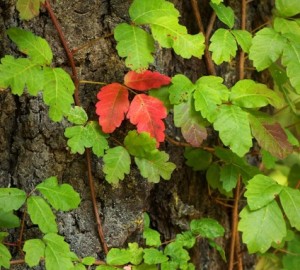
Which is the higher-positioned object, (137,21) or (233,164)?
(137,21)

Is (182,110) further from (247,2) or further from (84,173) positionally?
(247,2)

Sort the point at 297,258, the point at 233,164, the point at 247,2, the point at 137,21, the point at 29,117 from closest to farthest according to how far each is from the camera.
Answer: the point at 137,21 < the point at 29,117 < the point at 233,164 < the point at 247,2 < the point at 297,258

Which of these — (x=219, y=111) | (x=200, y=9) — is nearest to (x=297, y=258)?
(x=219, y=111)

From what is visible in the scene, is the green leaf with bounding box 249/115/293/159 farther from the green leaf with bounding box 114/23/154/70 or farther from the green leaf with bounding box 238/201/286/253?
the green leaf with bounding box 114/23/154/70

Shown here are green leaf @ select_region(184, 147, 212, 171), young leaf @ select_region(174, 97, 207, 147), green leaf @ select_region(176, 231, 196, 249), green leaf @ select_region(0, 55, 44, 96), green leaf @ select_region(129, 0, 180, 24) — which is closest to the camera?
green leaf @ select_region(0, 55, 44, 96)

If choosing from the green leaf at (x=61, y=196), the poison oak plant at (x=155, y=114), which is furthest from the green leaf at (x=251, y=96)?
the green leaf at (x=61, y=196)

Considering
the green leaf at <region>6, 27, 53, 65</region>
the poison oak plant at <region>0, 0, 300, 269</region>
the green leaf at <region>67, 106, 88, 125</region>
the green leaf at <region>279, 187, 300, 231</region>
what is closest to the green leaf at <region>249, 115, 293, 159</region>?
the poison oak plant at <region>0, 0, 300, 269</region>

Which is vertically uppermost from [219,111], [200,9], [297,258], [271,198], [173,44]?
[200,9]
